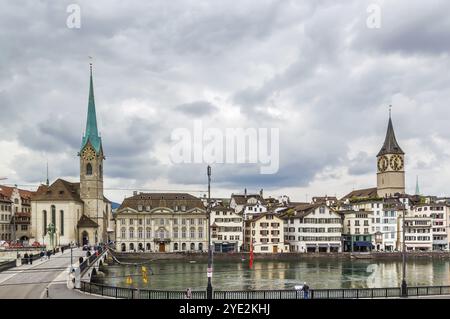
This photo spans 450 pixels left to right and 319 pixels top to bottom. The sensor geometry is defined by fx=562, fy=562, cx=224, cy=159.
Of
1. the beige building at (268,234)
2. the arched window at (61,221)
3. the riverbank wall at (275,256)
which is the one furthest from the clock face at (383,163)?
the arched window at (61,221)

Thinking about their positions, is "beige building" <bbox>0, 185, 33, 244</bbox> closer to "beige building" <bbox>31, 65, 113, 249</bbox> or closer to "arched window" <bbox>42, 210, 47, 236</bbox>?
"arched window" <bbox>42, 210, 47, 236</bbox>

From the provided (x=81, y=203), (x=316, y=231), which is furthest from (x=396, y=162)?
(x=81, y=203)

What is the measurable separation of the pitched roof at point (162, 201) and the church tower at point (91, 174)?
10.6m

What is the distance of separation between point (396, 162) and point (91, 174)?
76.1 meters

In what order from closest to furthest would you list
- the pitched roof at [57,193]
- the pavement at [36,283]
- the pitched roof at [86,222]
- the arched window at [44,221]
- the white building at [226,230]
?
the pavement at [36,283], the white building at [226,230], the arched window at [44,221], the pitched roof at [57,193], the pitched roof at [86,222]

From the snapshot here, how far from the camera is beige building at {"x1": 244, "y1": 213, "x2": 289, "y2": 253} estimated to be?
92.5 meters

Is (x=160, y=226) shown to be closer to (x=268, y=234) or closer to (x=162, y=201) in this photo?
(x=162, y=201)

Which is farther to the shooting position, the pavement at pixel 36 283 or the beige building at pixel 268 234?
the beige building at pixel 268 234

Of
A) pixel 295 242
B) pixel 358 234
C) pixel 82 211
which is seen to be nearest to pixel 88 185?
pixel 82 211

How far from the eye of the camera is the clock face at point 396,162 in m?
139

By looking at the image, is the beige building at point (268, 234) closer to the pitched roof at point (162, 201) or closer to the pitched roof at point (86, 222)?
the pitched roof at point (162, 201)

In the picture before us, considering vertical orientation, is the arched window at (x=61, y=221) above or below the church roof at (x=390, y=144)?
below

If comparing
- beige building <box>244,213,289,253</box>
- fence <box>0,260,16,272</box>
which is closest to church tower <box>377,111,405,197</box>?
beige building <box>244,213,289,253</box>

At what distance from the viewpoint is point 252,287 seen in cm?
4669
